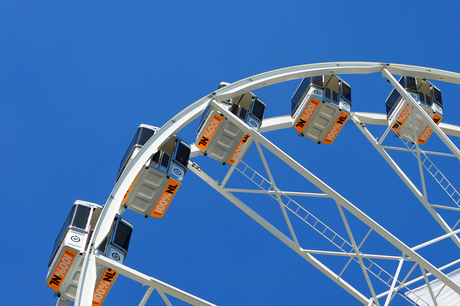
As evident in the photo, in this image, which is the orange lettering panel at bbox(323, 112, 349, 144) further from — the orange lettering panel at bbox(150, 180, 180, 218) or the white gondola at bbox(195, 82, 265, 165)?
the orange lettering panel at bbox(150, 180, 180, 218)

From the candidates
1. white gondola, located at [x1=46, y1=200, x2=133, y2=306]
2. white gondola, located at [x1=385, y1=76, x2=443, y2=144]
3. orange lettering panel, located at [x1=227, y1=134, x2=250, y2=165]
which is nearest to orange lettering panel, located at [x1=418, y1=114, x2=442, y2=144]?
white gondola, located at [x1=385, y1=76, x2=443, y2=144]

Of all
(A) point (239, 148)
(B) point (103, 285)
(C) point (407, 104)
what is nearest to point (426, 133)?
(C) point (407, 104)

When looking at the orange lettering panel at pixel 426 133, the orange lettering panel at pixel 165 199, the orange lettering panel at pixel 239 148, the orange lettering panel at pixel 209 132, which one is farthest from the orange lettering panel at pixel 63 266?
the orange lettering panel at pixel 426 133

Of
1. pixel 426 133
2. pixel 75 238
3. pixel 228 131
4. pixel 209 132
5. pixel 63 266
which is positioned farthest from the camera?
pixel 426 133

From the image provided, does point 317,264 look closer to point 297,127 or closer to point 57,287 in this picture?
point 297,127

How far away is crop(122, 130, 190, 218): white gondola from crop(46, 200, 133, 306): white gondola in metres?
1.58

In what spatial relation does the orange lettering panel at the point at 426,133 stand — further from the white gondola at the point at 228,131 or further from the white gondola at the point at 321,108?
the white gondola at the point at 228,131

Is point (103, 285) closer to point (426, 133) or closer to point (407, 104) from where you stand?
point (407, 104)

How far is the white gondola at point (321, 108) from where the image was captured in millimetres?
21812

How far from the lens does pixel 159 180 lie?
57.4 feet

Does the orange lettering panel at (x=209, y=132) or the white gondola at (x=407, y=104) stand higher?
the white gondola at (x=407, y=104)

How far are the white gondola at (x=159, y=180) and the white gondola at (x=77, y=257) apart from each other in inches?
62.2

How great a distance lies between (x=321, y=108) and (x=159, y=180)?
744 cm

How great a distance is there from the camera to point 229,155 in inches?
803
